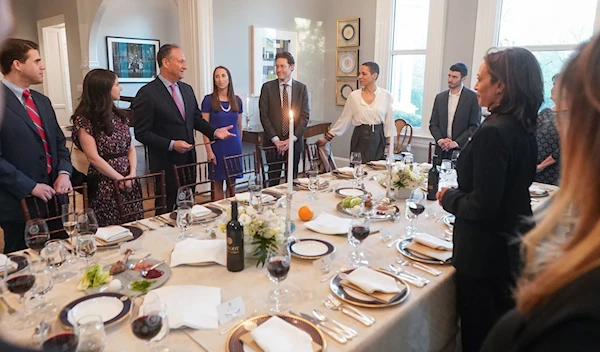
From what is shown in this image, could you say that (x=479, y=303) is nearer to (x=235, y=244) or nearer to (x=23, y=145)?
(x=235, y=244)

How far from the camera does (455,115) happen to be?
178 inches

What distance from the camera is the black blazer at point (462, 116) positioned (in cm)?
442

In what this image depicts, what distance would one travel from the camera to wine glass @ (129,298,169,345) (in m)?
1.12

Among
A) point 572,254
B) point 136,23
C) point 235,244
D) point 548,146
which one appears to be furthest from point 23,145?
point 136,23

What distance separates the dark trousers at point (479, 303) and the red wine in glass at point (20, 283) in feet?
4.97

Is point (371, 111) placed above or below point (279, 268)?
above

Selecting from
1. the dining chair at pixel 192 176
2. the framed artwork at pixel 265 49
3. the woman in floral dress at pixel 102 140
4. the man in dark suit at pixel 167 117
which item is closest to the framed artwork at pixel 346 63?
the framed artwork at pixel 265 49

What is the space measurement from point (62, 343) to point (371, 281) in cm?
97

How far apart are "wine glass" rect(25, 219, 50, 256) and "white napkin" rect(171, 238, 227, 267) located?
1.62ft

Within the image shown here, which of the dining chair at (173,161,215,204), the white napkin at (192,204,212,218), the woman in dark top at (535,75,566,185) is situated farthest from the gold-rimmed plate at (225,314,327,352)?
the woman in dark top at (535,75,566,185)

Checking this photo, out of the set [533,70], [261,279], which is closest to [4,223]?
[261,279]

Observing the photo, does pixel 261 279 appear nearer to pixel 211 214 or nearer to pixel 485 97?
pixel 211 214

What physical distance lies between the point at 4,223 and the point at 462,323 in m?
2.43

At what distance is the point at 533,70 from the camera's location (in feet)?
5.29
